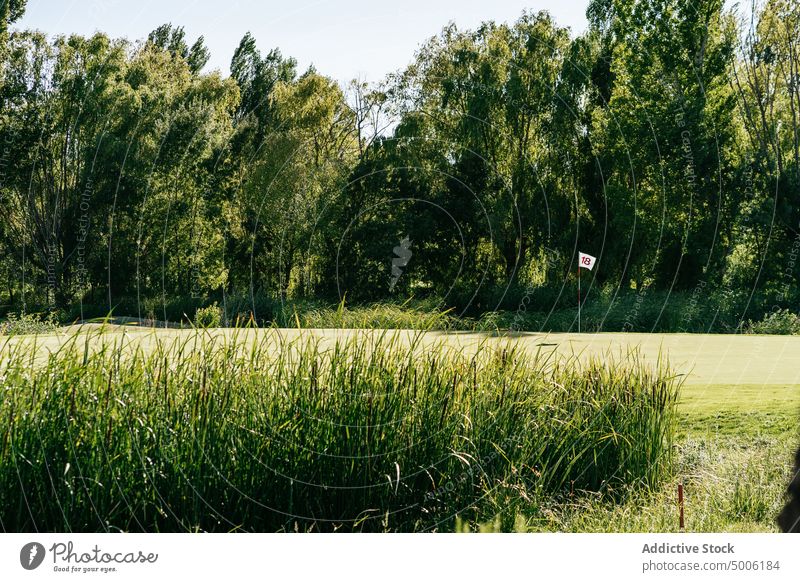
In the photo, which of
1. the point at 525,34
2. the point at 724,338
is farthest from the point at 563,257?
the point at 525,34

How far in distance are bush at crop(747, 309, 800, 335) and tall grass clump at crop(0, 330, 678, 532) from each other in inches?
484

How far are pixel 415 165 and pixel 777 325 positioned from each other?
31.4 ft

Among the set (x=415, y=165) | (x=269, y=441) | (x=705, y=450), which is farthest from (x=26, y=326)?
(x=705, y=450)

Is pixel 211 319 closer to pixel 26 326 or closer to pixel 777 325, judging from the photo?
pixel 26 326

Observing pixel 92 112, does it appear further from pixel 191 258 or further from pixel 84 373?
pixel 84 373

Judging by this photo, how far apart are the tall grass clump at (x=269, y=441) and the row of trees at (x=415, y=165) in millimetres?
4813

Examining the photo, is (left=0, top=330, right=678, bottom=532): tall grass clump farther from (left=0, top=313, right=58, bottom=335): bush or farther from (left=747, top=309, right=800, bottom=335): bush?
(left=747, top=309, right=800, bottom=335): bush

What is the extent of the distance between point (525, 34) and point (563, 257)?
16.2 feet

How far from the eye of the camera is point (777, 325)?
16.4m

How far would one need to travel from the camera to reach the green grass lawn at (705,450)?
5109 millimetres

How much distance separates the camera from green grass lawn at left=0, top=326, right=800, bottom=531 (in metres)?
5.11

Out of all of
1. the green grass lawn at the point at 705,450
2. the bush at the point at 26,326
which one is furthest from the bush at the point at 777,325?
the bush at the point at 26,326

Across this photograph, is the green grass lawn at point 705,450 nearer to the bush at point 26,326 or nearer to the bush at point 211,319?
the bush at point 211,319

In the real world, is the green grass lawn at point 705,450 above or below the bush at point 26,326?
below
